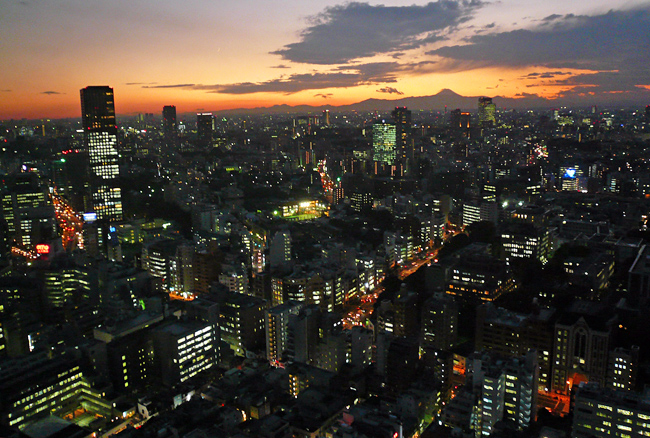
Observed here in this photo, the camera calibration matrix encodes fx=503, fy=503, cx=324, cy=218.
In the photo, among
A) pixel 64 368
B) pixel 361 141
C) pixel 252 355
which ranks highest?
pixel 361 141

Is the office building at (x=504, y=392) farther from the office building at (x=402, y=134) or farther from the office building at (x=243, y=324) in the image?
the office building at (x=402, y=134)

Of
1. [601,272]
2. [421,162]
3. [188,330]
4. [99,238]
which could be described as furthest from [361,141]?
[188,330]

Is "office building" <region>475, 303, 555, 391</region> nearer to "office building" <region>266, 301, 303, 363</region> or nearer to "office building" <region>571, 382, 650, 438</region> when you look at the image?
"office building" <region>571, 382, 650, 438</region>

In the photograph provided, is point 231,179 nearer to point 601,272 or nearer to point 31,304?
point 31,304

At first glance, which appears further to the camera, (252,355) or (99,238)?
(99,238)

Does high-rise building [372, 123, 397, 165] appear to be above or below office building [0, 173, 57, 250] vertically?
above

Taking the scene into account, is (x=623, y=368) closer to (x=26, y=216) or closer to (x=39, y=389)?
(x=39, y=389)

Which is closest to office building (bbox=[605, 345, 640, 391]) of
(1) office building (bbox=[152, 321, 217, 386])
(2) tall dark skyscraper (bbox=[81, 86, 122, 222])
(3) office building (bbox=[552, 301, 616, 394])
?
(3) office building (bbox=[552, 301, 616, 394])
